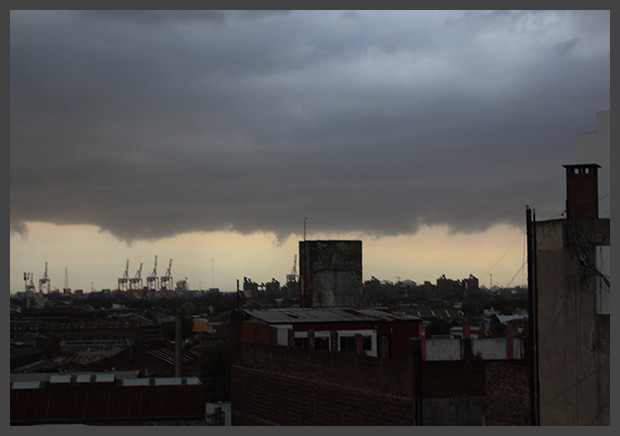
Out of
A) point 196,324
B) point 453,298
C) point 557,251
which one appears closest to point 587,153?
point 557,251

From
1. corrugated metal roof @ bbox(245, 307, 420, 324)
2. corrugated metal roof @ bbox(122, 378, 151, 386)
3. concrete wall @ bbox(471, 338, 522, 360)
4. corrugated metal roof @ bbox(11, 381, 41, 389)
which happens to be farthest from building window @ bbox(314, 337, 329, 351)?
corrugated metal roof @ bbox(11, 381, 41, 389)

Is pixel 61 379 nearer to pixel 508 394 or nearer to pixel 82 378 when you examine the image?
pixel 82 378

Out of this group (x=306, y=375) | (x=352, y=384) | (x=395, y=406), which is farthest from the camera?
(x=306, y=375)

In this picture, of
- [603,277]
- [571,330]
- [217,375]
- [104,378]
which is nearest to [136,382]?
[104,378]

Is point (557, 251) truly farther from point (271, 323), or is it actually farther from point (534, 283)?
point (271, 323)

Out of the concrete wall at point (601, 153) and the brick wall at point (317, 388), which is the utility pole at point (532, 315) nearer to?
the concrete wall at point (601, 153)

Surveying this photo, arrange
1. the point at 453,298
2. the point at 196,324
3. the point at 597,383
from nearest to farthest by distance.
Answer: the point at 597,383
the point at 196,324
the point at 453,298

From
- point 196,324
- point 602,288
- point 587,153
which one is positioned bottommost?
point 196,324
